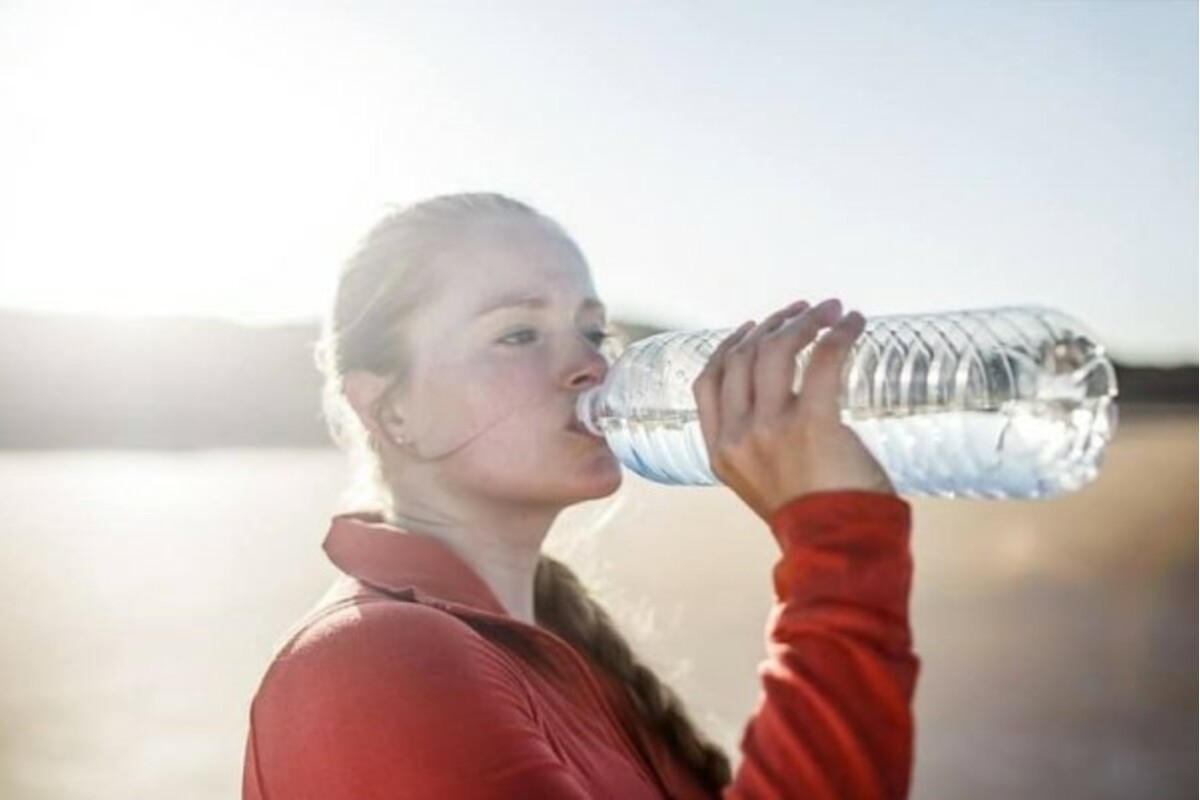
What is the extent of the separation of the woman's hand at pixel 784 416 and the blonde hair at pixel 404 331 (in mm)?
300

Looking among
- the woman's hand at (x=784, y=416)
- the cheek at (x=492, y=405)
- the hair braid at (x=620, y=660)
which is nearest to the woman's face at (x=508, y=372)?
the cheek at (x=492, y=405)

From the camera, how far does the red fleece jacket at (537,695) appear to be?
62cm

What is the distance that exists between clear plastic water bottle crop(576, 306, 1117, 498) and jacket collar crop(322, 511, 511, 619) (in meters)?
0.21

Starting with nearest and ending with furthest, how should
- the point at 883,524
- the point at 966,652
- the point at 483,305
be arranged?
the point at 883,524, the point at 483,305, the point at 966,652

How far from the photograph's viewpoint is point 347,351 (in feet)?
3.16

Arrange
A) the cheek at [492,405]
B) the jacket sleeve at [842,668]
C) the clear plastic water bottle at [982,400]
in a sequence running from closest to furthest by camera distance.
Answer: the jacket sleeve at [842,668] < the clear plastic water bottle at [982,400] < the cheek at [492,405]

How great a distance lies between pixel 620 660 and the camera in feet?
3.35

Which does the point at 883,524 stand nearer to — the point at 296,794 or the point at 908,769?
the point at 908,769

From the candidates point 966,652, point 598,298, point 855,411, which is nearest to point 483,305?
point 598,298

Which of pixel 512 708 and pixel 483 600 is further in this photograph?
pixel 483 600

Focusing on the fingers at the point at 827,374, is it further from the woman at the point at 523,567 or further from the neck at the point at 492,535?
the neck at the point at 492,535

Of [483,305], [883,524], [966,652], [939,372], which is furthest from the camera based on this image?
[966,652]

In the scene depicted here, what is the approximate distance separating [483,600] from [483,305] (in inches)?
6.1

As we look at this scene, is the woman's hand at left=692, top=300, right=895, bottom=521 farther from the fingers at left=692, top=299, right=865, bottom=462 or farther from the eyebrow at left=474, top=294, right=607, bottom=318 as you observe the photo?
the eyebrow at left=474, top=294, right=607, bottom=318
